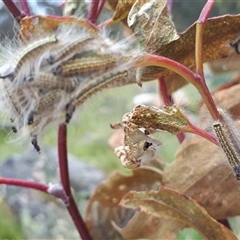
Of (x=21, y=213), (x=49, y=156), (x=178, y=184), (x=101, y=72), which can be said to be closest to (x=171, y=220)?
(x=178, y=184)

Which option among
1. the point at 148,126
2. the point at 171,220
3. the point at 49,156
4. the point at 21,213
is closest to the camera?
the point at 148,126

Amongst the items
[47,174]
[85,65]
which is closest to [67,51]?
[85,65]

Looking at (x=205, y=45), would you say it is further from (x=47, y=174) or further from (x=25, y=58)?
(x=47, y=174)

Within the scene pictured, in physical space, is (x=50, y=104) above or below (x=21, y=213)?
above

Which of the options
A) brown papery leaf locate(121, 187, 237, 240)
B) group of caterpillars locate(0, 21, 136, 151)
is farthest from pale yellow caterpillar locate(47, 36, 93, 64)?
brown papery leaf locate(121, 187, 237, 240)

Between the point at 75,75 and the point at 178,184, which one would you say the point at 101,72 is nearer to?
the point at 75,75

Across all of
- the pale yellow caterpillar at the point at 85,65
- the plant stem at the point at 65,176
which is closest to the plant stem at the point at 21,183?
the plant stem at the point at 65,176

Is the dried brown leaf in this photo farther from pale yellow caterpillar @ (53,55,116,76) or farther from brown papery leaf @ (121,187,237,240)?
pale yellow caterpillar @ (53,55,116,76)

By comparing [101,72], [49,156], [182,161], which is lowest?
[49,156]
